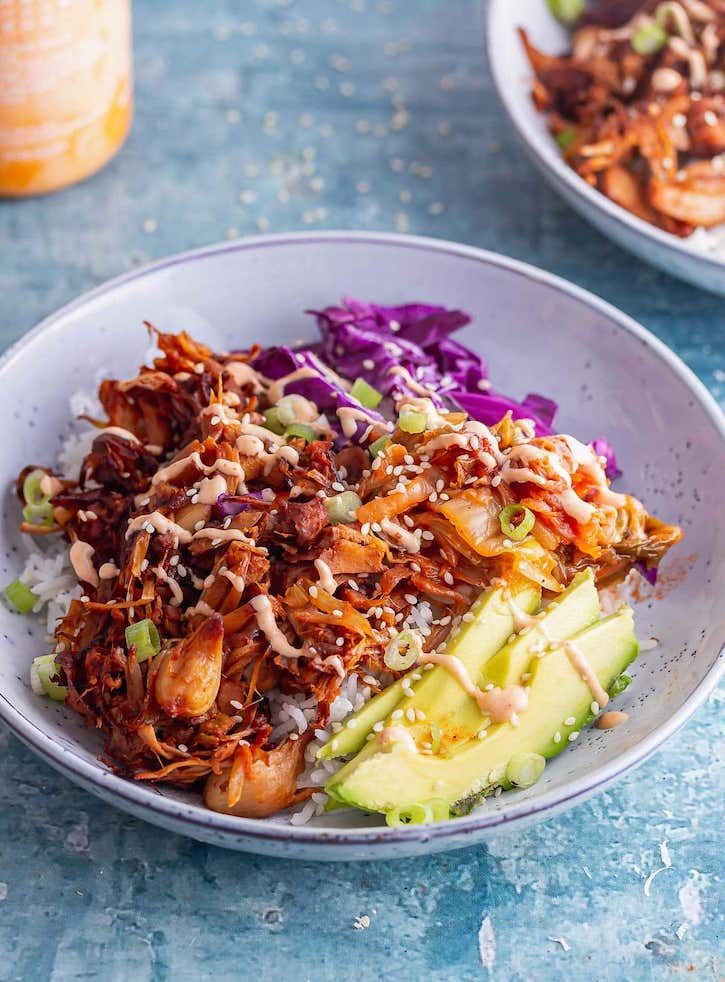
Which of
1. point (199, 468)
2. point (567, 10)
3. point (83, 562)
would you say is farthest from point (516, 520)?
point (567, 10)

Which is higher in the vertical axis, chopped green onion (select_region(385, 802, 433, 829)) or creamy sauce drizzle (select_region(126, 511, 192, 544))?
creamy sauce drizzle (select_region(126, 511, 192, 544))

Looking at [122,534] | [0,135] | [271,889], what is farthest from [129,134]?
[271,889]

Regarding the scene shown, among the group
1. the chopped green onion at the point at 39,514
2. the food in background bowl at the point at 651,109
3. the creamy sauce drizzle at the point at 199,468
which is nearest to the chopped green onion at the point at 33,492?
the chopped green onion at the point at 39,514

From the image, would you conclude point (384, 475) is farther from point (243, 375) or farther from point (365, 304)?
point (365, 304)

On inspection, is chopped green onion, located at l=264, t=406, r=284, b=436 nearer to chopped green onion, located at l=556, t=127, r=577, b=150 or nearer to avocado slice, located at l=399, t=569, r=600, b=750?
avocado slice, located at l=399, t=569, r=600, b=750

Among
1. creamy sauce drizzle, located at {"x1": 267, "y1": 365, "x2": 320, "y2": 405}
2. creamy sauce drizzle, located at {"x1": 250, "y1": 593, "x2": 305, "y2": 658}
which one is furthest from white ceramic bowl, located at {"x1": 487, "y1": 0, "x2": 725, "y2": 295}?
creamy sauce drizzle, located at {"x1": 250, "y1": 593, "x2": 305, "y2": 658}
